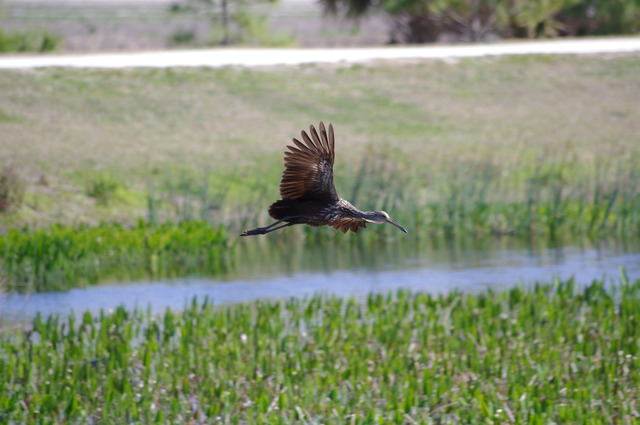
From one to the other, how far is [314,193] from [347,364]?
186 inches

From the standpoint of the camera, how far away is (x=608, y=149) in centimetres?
2153

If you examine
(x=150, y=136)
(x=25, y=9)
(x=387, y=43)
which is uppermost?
(x=25, y=9)

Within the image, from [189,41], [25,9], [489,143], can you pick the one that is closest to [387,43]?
[189,41]

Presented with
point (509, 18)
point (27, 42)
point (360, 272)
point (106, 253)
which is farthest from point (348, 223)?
point (509, 18)

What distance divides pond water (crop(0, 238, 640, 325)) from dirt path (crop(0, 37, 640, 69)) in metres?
10.6

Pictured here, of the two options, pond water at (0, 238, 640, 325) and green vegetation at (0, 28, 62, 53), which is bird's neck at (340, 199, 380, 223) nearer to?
pond water at (0, 238, 640, 325)

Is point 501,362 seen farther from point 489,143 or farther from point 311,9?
point 311,9

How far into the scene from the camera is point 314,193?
558 centimetres

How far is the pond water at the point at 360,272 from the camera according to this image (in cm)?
1334

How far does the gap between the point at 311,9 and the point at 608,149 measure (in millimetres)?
31741

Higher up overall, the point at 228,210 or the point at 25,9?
the point at 25,9

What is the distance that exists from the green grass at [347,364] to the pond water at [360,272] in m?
1.50

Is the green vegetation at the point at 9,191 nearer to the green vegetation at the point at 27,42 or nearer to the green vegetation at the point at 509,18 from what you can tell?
the green vegetation at the point at 27,42

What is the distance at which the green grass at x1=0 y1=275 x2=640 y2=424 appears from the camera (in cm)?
891
